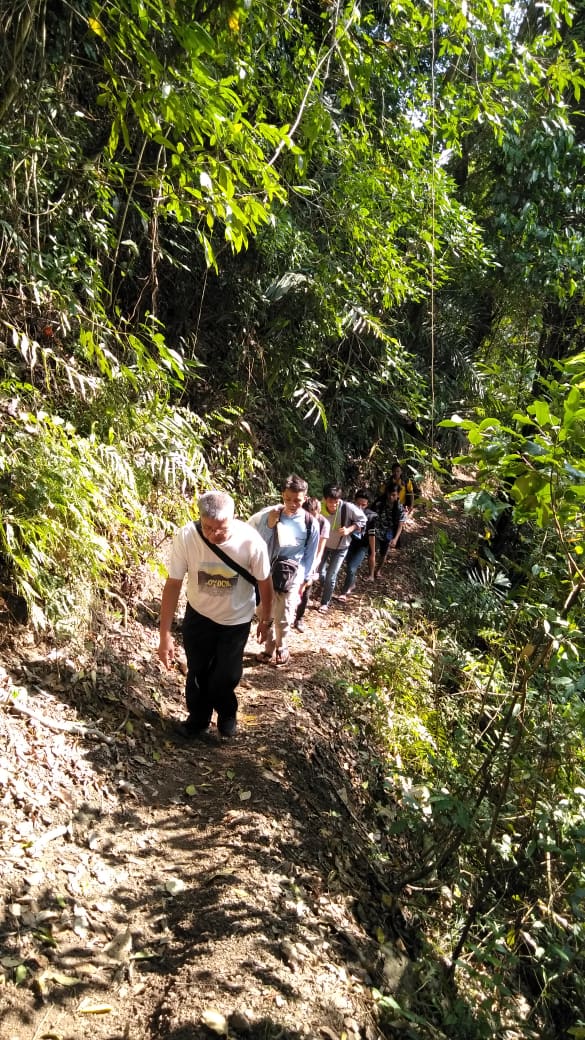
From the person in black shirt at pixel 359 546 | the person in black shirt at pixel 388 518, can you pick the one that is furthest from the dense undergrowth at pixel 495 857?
the person in black shirt at pixel 388 518

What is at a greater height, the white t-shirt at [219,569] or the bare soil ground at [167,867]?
the white t-shirt at [219,569]

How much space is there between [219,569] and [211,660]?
757 mm

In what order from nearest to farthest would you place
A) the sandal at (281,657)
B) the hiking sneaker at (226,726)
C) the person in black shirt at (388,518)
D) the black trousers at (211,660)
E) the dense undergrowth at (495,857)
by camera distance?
the dense undergrowth at (495,857)
the black trousers at (211,660)
the hiking sneaker at (226,726)
the sandal at (281,657)
the person in black shirt at (388,518)

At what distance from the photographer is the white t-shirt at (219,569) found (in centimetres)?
409

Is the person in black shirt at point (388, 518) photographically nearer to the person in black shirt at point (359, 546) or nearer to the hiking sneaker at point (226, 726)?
the person in black shirt at point (359, 546)

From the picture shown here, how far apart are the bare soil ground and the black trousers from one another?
1.07 feet

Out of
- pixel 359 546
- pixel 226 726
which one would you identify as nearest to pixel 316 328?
pixel 359 546

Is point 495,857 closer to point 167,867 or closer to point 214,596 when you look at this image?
point 167,867

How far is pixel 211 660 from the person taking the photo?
4465 millimetres

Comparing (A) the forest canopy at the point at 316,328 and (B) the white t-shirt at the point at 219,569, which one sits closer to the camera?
(A) the forest canopy at the point at 316,328

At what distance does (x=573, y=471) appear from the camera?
258cm

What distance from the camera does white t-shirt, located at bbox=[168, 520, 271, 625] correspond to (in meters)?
4.09

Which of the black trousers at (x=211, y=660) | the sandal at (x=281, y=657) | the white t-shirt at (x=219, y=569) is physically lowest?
the sandal at (x=281, y=657)

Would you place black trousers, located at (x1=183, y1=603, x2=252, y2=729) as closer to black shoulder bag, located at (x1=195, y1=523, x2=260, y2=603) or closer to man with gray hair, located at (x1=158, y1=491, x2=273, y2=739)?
man with gray hair, located at (x1=158, y1=491, x2=273, y2=739)
